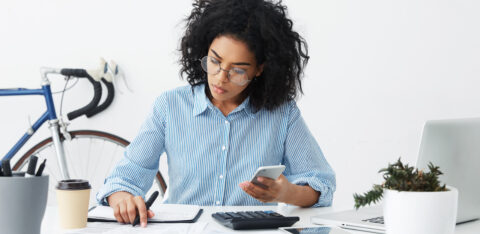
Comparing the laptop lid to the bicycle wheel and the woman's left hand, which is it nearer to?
the woman's left hand

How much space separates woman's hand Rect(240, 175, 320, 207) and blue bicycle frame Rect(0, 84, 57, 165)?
5.35 feet

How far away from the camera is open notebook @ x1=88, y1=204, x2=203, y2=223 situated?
1089 millimetres

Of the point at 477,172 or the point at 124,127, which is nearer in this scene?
the point at 477,172

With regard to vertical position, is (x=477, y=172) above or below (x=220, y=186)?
above

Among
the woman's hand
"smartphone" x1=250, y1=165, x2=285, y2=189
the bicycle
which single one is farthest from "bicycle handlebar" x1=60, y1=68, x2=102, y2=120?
"smartphone" x1=250, y1=165, x2=285, y2=189

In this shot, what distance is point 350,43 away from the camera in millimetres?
2758

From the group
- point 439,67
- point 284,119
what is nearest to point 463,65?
point 439,67

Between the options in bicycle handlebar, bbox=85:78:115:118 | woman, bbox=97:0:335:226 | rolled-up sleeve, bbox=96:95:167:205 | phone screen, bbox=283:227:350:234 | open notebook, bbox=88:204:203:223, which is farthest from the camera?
bicycle handlebar, bbox=85:78:115:118

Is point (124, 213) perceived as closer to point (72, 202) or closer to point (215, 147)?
point (72, 202)

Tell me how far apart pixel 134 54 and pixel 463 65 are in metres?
1.65

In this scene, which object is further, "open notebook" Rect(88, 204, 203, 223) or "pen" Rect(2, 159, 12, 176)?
"open notebook" Rect(88, 204, 203, 223)

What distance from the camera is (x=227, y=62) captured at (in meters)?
1.40

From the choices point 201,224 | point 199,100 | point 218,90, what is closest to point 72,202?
point 201,224

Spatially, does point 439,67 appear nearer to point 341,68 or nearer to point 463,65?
point 463,65
